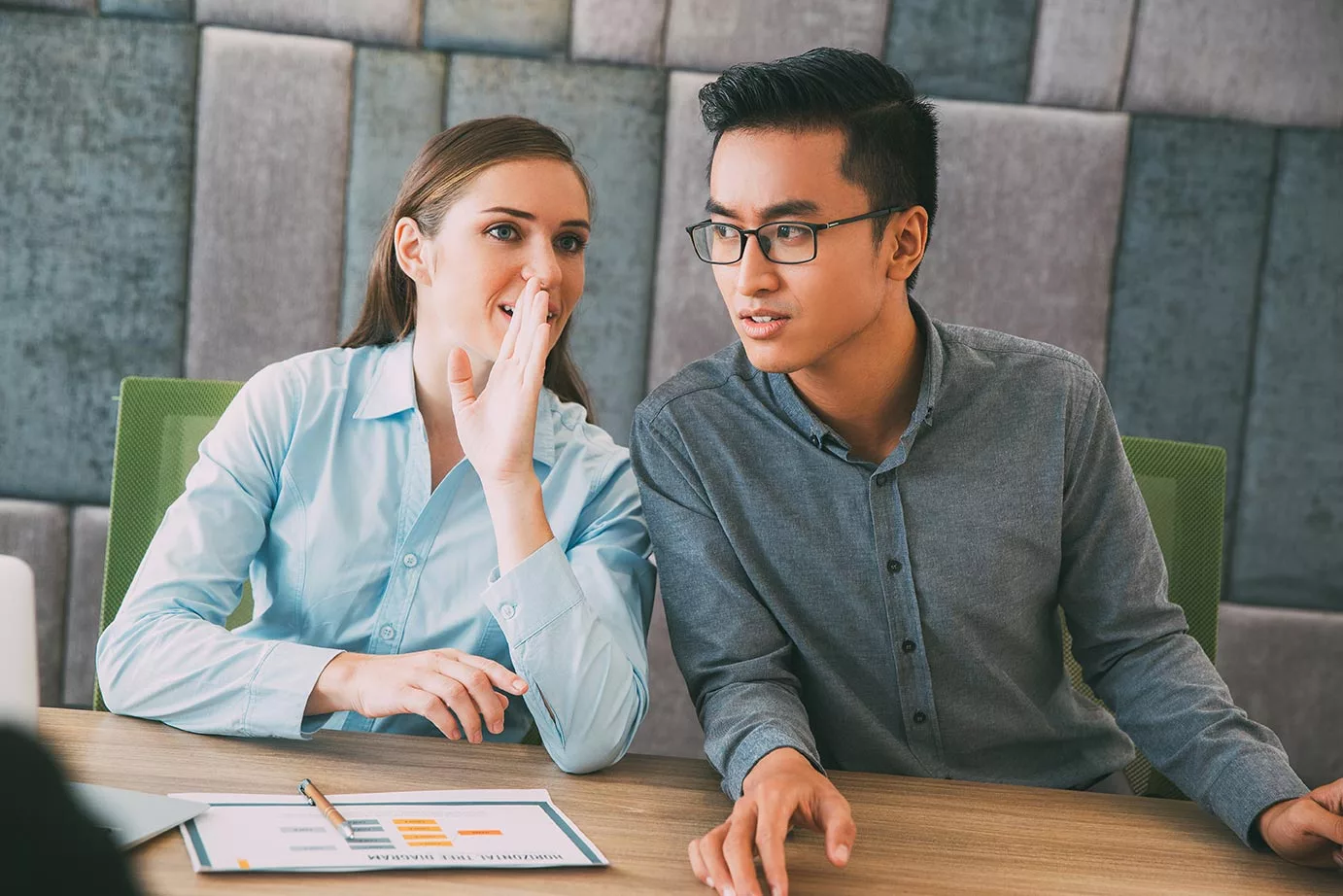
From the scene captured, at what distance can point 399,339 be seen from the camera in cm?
175

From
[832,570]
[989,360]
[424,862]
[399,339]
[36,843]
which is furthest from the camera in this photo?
[399,339]

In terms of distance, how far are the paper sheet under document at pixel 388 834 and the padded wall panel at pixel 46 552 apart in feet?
5.38

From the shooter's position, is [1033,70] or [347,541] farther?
[1033,70]

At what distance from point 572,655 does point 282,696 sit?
305 mm

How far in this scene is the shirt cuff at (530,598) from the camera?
1.29 meters

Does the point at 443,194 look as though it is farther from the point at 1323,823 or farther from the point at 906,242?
the point at 1323,823

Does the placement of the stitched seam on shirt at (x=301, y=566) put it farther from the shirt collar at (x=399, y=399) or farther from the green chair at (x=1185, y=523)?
the green chair at (x=1185, y=523)

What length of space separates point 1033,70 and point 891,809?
1790mm

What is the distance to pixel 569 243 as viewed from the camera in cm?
168

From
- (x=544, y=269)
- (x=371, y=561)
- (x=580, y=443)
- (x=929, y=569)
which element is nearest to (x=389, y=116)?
(x=544, y=269)

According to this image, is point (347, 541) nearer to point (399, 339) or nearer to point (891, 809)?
point (399, 339)

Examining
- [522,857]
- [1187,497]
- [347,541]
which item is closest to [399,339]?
[347,541]

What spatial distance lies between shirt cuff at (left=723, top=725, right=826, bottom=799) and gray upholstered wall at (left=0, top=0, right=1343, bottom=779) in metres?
1.28

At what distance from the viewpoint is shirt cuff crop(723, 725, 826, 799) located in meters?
1.18
